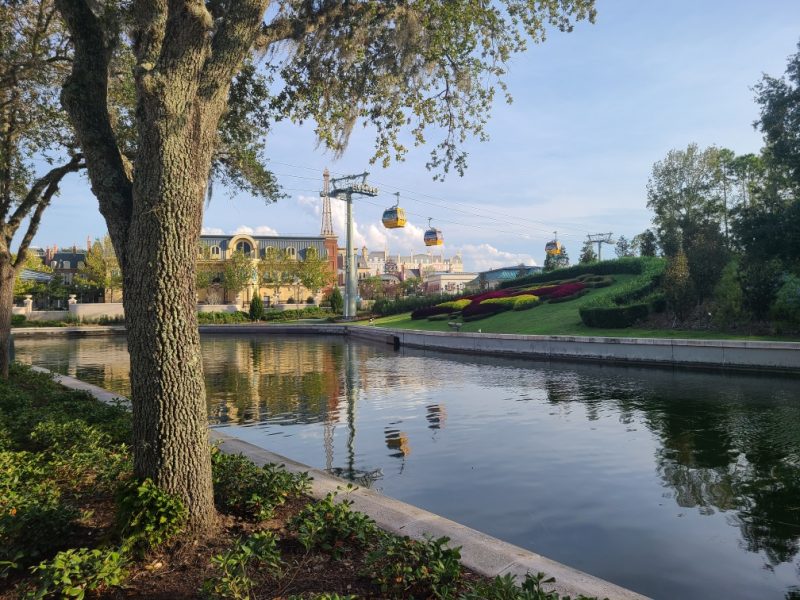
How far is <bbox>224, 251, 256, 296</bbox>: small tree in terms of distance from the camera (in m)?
66.9

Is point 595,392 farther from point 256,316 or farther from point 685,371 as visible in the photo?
point 256,316

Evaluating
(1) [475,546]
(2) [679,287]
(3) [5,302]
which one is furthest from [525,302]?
(1) [475,546]

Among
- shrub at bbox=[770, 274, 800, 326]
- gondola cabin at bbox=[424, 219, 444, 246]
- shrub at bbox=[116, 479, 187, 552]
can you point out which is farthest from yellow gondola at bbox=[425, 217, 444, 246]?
shrub at bbox=[116, 479, 187, 552]

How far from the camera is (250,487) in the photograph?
546 cm

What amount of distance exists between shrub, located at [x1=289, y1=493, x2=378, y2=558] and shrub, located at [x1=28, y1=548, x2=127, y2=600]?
1.29 meters

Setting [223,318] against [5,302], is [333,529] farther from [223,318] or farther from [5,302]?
[223,318]

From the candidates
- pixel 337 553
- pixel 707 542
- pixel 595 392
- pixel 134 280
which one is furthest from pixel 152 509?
pixel 595 392

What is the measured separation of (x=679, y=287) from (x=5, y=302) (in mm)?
23845

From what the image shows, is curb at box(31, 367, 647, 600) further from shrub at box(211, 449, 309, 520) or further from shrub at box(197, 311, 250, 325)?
shrub at box(197, 311, 250, 325)

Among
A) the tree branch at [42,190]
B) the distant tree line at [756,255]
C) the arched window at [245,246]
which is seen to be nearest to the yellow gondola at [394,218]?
the distant tree line at [756,255]

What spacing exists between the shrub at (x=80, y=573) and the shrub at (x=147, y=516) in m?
0.38

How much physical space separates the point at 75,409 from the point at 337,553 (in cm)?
790

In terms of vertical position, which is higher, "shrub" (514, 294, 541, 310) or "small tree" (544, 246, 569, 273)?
"small tree" (544, 246, 569, 273)

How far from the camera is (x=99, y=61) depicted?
5.20m
